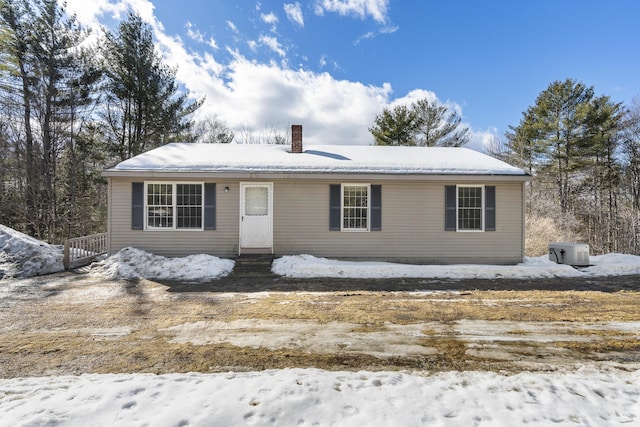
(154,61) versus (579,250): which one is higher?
(154,61)

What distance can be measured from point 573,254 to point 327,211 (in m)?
7.28

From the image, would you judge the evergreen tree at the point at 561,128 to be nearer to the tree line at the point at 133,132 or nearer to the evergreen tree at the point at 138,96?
the tree line at the point at 133,132

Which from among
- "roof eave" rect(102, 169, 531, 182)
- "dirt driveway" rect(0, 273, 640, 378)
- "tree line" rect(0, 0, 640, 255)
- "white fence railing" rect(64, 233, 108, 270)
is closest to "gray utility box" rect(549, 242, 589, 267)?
"dirt driveway" rect(0, 273, 640, 378)

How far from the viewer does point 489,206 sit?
9.10m

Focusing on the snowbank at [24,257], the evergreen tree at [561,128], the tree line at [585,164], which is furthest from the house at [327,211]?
the evergreen tree at [561,128]

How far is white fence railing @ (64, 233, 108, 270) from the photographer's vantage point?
8.11 meters

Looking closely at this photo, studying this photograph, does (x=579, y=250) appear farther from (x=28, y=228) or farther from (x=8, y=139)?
(x=8, y=139)

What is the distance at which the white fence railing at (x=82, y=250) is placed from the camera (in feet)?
26.6

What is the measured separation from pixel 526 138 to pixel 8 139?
3076cm

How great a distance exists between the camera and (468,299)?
570cm

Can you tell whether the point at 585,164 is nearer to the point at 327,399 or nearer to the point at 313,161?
the point at 313,161

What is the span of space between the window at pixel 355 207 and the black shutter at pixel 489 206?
A: 367cm

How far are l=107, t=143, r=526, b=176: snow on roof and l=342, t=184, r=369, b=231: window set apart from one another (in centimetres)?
61

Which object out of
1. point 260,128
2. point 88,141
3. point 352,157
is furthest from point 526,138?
point 88,141
